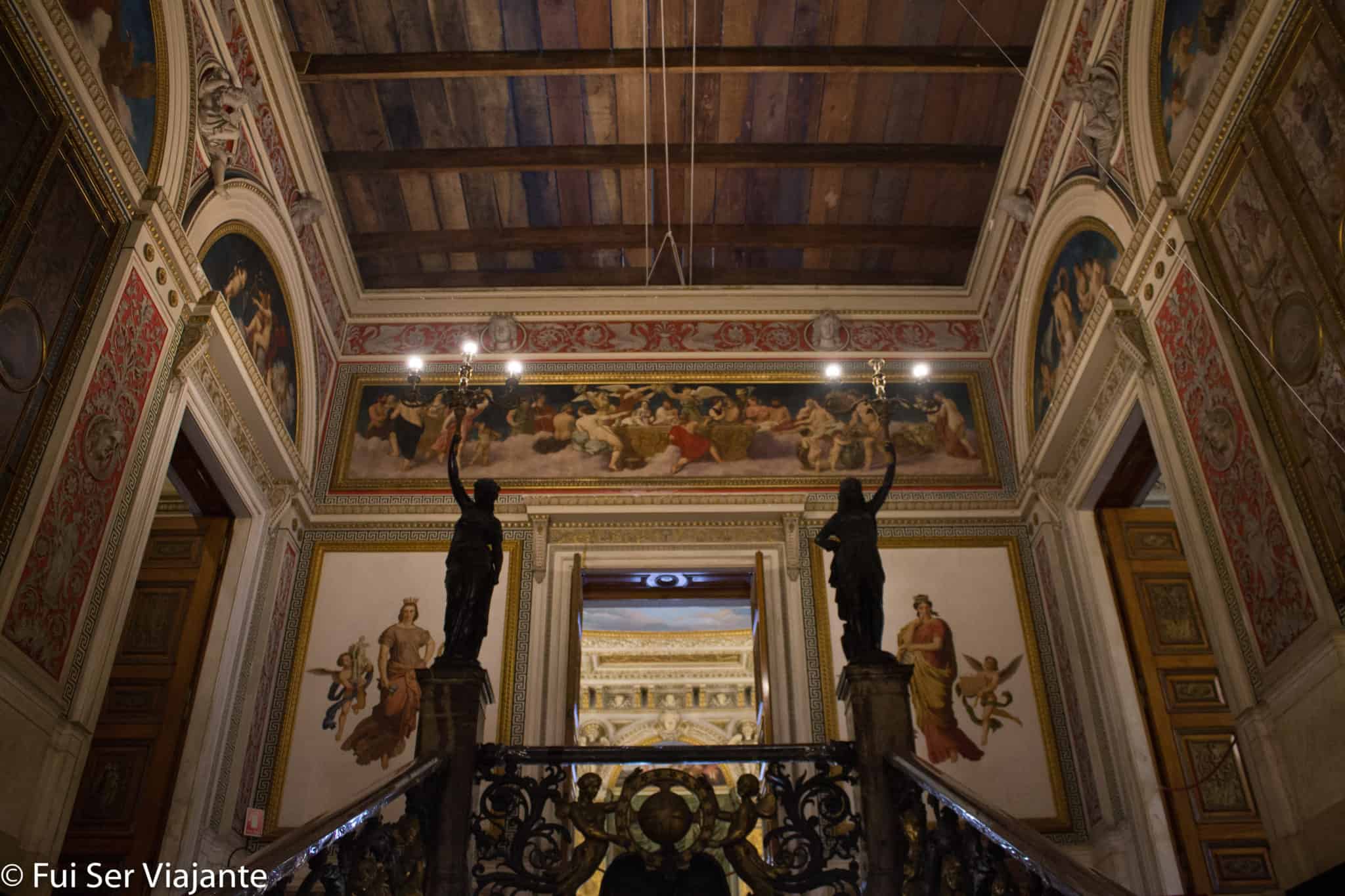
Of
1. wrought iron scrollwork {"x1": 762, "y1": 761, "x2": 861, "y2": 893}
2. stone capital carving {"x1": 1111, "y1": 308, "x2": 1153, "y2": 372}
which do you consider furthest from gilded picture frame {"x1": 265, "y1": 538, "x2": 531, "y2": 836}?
stone capital carving {"x1": 1111, "y1": 308, "x2": 1153, "y2": 372}

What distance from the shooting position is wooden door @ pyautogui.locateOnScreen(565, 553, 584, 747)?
8219mm

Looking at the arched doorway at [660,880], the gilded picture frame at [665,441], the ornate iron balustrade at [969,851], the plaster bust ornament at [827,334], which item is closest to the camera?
the ornate iron balustrade at [969,851]

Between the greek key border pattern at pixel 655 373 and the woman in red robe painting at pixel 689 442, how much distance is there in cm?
50

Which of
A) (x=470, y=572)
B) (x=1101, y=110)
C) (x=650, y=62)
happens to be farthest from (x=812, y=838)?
(x=650, y=62)

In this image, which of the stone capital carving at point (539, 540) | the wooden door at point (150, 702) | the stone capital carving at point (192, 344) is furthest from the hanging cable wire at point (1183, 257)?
the wooden door at point (150, 702)

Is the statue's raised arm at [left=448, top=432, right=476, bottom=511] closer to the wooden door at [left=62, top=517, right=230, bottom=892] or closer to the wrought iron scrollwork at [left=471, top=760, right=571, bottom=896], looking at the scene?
the wrought iron scrollwork at [left=471, top=760, right=571, bottom=896]

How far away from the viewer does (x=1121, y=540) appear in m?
8.42

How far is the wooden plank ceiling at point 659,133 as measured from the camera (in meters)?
8.42

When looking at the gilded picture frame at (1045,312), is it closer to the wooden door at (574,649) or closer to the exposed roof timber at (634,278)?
the exposed roof timber at (634,278)

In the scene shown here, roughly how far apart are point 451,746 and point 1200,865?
208 inches

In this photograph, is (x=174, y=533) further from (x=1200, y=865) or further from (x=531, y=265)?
(x=1200, y=865)

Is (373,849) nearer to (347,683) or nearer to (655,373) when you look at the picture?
(347,683)

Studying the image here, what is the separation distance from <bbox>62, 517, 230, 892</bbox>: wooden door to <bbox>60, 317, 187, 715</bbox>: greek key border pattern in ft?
4.70

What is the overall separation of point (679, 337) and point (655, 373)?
499mm
